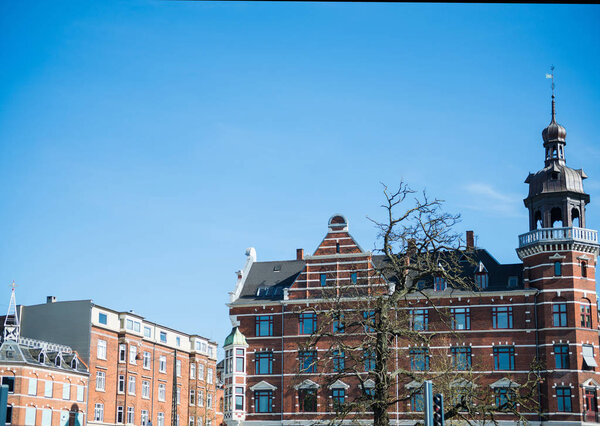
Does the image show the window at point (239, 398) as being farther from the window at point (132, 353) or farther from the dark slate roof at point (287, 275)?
the window at point (132, 353)

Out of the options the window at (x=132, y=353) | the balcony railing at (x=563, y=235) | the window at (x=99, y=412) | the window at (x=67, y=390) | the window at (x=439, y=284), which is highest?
the balcony railing at (x=563, y=235)

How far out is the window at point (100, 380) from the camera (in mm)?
63094

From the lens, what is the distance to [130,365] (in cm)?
6725

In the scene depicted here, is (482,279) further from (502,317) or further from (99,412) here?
(99,412)

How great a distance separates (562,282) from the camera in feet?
179

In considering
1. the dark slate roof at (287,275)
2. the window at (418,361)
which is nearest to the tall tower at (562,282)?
the dark slate roof at (287,275)

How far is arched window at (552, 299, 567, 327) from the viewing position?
53.9 metres

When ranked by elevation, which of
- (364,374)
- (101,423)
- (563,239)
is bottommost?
(101,423)

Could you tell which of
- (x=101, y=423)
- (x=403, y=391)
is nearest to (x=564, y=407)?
(x=403, y=391)

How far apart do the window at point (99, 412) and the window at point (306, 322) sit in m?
18.6

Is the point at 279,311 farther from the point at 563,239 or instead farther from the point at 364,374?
the point at 563,239

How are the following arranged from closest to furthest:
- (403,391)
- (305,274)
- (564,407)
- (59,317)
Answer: (564,407), (403,391), (305,274), (59,317)

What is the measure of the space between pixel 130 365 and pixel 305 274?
19446 millimetres

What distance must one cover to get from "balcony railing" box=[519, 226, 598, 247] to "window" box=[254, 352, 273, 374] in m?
21.7
